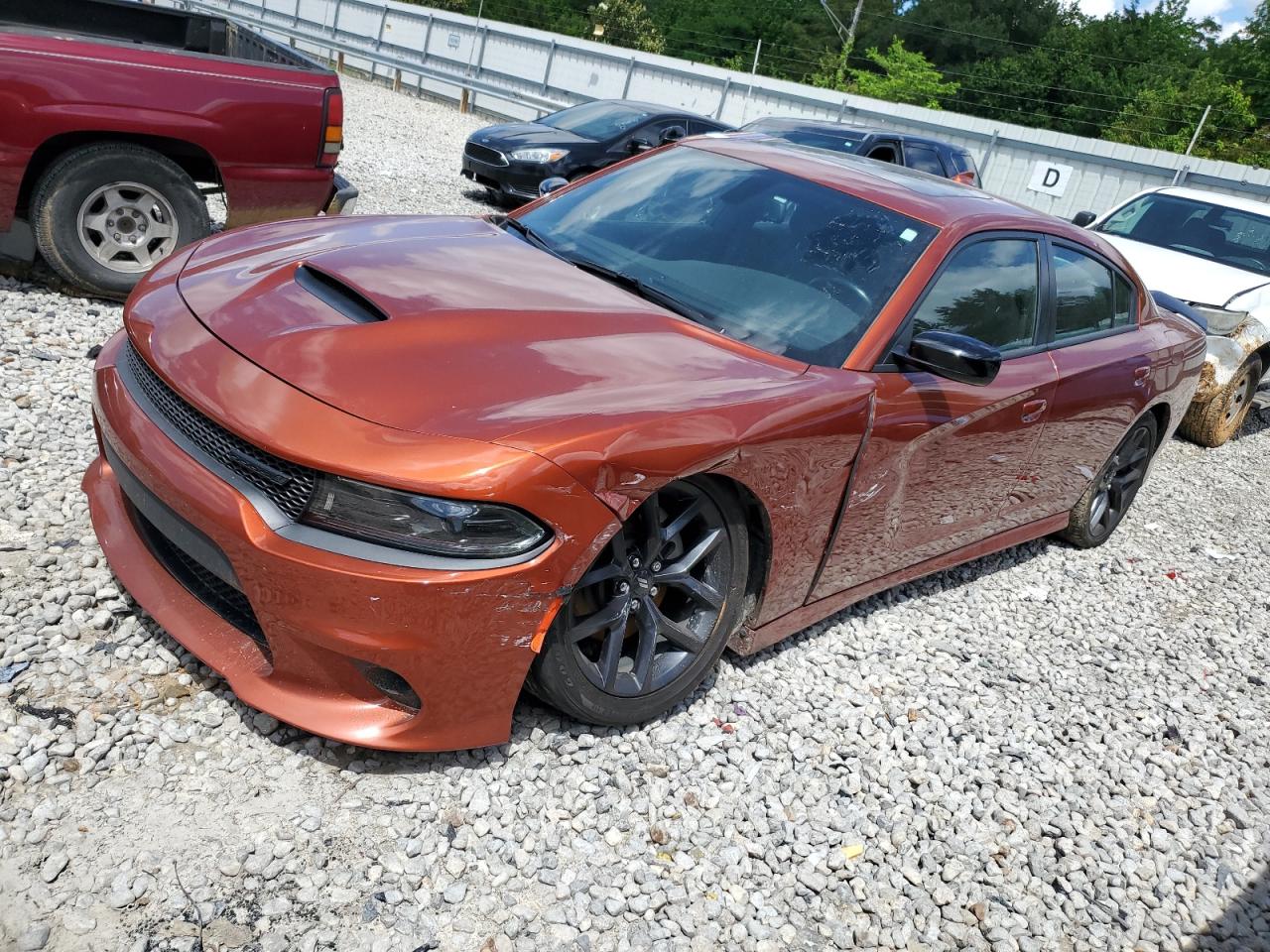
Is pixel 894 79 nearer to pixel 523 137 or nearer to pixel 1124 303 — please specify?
pixel 523 137

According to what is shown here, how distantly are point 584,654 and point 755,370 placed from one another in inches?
37.9

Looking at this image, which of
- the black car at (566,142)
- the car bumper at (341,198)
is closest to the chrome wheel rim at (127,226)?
the car bumper at (341,198)

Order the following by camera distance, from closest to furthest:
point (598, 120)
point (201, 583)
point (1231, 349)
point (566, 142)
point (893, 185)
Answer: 1. point (201, 583)
2. point (893, 185)
3. point (1231, 349)
4. point (566, 142)
5. point (598, 120)

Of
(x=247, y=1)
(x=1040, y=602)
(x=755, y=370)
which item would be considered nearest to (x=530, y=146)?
(x=1040, y=602)

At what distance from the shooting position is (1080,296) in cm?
426

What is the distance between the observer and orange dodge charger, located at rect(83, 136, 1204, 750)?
2330 mm

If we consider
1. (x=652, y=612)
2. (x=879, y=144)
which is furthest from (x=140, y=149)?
(x=879, y=144)

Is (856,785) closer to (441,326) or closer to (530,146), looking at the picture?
(441,326)

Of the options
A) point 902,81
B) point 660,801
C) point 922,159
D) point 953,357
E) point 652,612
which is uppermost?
point 902,81

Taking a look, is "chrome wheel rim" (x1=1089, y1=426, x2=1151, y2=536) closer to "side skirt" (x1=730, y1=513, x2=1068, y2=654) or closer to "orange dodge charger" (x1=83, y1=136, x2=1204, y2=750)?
"side skirt" (x1=730, y1=513, x2=1068, y2=654)

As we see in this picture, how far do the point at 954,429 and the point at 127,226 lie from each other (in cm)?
437

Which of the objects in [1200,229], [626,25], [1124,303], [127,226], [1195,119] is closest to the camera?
Result: [1124,303]

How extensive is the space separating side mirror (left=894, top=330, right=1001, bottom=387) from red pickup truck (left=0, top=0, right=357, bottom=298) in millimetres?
3836

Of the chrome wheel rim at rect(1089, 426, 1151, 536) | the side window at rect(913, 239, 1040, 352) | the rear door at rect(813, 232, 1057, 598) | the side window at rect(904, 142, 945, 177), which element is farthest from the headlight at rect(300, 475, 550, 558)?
the side window at rect(904, 142, 945, 177)
